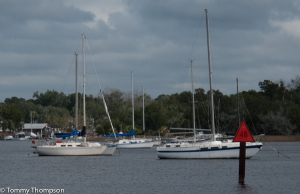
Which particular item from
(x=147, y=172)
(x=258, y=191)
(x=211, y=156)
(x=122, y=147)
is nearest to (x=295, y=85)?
(x=122, y=147)

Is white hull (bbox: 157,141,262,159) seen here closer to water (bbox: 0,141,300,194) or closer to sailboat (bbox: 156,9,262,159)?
→ sailboat (bbox: 156,9,262,159)

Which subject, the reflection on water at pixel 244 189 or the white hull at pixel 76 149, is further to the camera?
the white hull at pixel 76 149

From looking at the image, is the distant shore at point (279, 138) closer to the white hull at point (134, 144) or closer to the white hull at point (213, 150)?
the white hull at point (134, 144)

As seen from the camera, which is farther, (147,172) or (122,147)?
(122,147)

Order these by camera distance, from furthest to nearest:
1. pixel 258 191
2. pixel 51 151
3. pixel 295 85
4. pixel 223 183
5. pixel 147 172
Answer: pixel 295 85 < pixel 51 151 < pixel 147 172 < pixel 223 183 < pixel 258 191

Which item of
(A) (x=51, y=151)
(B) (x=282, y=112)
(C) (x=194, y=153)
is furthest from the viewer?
(B) (x=282, y=112)

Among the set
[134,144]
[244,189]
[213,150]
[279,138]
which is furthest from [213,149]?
[279,138]

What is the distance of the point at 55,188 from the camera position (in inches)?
1447

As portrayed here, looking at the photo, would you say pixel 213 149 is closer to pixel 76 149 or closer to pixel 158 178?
pixel 158 178

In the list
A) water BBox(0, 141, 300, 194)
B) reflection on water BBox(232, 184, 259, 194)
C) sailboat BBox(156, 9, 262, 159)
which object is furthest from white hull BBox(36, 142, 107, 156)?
reflection on water BBox(232, 184, 259, 194)

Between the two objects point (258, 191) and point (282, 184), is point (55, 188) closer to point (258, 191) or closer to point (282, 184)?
point (258, 191)

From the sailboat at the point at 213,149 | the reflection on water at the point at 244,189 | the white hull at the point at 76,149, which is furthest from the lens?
the white hull at the point at 76,149

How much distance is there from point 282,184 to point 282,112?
9014cm

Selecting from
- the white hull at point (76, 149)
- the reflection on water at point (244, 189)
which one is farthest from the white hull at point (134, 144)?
the reflection on water at point (244, 189)
